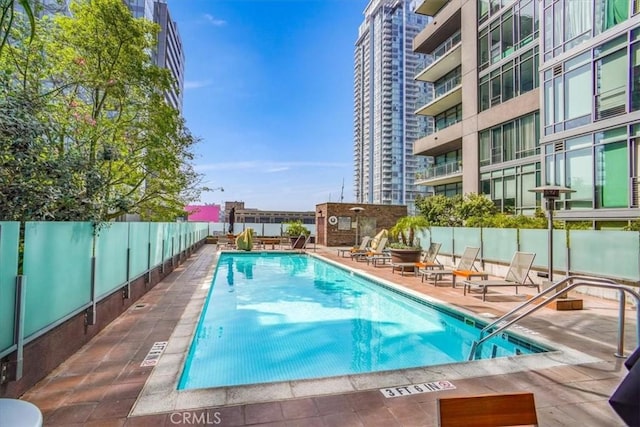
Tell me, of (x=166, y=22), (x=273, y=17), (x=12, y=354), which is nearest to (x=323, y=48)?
(x=273, y=17)

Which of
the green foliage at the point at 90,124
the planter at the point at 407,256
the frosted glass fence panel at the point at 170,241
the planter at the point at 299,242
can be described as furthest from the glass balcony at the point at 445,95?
the frosted glass fence panel at the point at 170,241

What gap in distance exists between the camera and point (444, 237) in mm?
12977

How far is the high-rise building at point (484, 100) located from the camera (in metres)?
15.1

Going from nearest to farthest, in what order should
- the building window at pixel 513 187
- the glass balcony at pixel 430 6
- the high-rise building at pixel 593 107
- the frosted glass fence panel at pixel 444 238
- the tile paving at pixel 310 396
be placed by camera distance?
the tile paving at pixel 310 396
the high-rise building at pixel 593 107
the frosted glass fence panel at pixel 444 238
the building window at pixel 513 187
the glass balcony at pixel 430 6

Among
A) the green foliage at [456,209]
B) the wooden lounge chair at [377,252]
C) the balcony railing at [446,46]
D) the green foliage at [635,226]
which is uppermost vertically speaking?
the balcony railing at [446,46]

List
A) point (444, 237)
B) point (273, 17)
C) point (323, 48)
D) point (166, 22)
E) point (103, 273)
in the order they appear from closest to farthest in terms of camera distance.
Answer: point (103, 273) < point (444, 237) < point (273, 17) < point (323, 48) < point (166, 22)

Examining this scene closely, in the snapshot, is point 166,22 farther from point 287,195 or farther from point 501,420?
point 501,420

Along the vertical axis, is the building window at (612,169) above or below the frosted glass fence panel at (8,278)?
above

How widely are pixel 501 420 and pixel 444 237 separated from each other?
12.0 metres

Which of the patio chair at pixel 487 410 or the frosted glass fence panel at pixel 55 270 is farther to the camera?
the frosted glass fence panel at pixel 55 270

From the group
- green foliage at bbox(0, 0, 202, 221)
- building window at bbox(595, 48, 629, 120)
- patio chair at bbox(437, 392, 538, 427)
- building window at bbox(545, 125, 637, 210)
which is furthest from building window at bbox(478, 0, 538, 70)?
patio chair at bbox(437, 392, 538, 427)

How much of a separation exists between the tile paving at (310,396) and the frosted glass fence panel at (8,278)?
632 millimetres

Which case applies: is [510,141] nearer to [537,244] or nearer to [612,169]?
[612,169]

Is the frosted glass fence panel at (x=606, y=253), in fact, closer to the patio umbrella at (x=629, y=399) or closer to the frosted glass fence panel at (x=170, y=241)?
the patio umbrella at (x=629, y=399)
